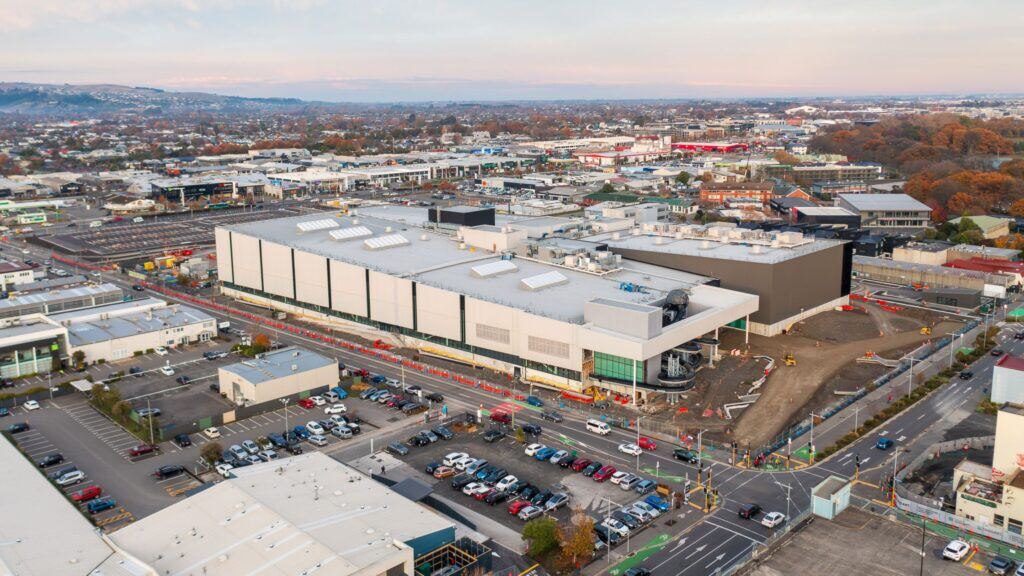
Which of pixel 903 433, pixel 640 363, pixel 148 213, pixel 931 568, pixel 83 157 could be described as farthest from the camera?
pixel 83 157

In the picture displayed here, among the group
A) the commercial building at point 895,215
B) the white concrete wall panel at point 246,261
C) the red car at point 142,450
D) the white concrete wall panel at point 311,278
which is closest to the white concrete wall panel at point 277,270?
the white concrete wall panel at point 311,278

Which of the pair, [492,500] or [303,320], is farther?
[303,320]

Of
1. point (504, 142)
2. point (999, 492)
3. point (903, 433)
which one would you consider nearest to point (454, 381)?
point (903, 433)

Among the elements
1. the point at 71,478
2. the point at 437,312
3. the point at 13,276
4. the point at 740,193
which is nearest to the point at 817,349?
the point at 437,312

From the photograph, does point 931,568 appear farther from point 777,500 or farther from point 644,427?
point 644,427

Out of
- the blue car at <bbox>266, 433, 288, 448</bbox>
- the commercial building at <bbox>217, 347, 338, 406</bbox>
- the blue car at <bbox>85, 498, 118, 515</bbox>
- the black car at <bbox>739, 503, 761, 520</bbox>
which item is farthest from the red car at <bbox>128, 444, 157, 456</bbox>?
the black car at <bbox>739, 503, 761, 520</bbox>

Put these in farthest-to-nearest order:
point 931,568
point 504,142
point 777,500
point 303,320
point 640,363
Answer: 1. point 504,142
2. point 303,320
3. point 640,363
4. point 777,500
5. point 931,568

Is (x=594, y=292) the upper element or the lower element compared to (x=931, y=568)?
upper
